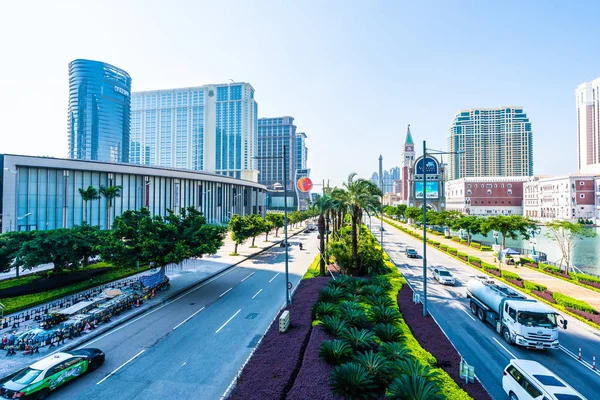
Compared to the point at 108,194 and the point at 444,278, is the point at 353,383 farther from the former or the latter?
the point at 108,194

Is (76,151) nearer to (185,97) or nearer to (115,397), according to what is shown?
(185,97)

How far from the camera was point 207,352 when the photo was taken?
16031 mm

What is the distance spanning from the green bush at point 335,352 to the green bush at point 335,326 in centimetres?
167

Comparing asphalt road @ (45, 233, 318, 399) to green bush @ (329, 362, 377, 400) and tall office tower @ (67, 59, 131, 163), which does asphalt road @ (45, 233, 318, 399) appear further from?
tall office tower @ (67, 59, 131, 163)

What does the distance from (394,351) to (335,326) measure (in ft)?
10.4

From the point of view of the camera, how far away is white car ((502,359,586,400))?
405 inches

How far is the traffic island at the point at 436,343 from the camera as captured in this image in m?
11.5

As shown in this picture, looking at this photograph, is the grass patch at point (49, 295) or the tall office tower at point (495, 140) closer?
the grass patch at point (49, 295)

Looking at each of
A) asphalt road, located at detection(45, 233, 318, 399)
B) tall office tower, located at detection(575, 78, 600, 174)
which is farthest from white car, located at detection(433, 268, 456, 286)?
tall office tower, located at detection(575, 78, 600, 174)

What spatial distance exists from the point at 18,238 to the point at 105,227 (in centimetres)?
2753

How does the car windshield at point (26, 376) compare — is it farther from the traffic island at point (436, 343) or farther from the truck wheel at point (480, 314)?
the truck wheel at point (480, 314)

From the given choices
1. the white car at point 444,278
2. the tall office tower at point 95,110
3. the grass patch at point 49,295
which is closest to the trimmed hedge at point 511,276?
the white car at point 444,278

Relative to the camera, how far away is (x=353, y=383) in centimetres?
1008

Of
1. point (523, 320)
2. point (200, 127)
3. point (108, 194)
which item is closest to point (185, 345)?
point (523, 320)
